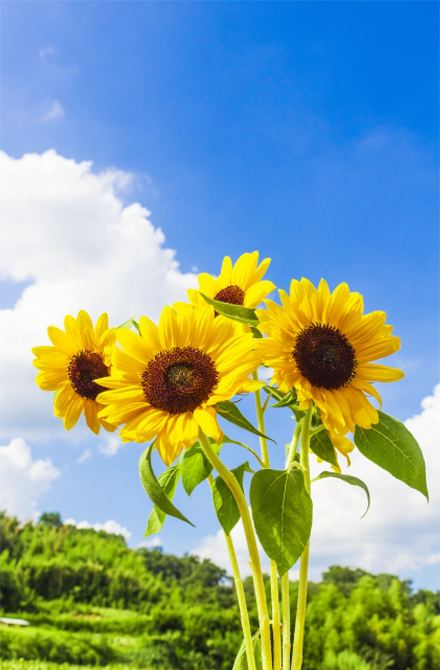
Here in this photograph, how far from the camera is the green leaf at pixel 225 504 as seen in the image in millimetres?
1126

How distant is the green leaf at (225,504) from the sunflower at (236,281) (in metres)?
0.36

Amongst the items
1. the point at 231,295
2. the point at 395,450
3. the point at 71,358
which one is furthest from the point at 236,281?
the point at 395,450

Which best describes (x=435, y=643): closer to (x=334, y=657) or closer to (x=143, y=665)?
(x=334, y=657)

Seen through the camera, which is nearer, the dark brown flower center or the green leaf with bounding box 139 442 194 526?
the green leaf with bounding box 139 442 194 526

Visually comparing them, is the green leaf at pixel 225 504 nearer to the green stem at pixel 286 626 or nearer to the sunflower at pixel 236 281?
the green stem at pixel 286 626

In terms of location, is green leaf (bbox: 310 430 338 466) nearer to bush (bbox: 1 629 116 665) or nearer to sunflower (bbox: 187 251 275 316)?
sunflower (bbox: 187 251 275 316)

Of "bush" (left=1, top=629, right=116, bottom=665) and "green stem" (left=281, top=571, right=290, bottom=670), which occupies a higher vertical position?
"green stem" (left=281, top=571, right=290, bottom=670)

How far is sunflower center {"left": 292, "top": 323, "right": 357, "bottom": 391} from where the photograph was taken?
97 centimetres

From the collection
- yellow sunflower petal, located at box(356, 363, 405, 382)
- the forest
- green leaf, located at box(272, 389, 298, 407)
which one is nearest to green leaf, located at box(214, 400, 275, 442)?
green leaf, located at box(272, 389, 298, 407)

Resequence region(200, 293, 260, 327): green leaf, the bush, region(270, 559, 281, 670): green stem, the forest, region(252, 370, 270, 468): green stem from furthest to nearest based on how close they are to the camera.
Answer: the forest
the bush
region(252, 370, 270, 468): green stem
region(270, 559, 281, 670): green stem
region(200, 293, 260, 327): green leaf

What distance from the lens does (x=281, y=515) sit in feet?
3.12

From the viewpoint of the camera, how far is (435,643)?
5281 millimetres

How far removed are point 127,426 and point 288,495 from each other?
0.29 m

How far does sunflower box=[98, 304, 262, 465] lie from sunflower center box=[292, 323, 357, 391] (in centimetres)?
10
